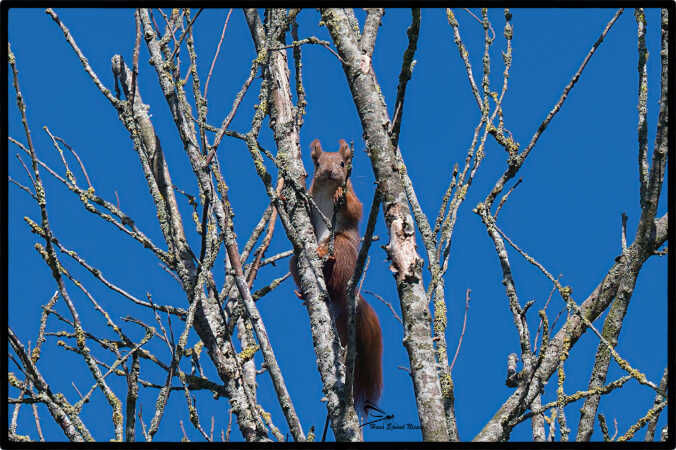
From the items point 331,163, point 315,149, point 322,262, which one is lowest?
point 322,262

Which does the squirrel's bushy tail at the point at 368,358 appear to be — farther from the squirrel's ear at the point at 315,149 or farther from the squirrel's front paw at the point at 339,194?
the squirrel's ear at the point at 315,149

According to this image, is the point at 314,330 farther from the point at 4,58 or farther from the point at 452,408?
the point at 4,58

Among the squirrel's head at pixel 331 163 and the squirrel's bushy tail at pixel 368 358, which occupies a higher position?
the squirrel's head at pixel 331 163

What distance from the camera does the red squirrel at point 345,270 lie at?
5.40 meters

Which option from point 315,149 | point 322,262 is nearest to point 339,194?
point 322,262

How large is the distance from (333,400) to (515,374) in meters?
0.80

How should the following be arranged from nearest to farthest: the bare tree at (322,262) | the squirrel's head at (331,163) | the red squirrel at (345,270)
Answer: the bare tree at (322,262), the red squirrel at (345,270), the squirrel's head at (331,163)

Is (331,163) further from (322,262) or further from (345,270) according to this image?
(322,262)

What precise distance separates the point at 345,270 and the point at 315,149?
165 cm

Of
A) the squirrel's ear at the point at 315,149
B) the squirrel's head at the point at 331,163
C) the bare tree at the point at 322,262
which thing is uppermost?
the squirrel's ear at the point at 315,149

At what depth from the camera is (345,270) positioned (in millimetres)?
5859

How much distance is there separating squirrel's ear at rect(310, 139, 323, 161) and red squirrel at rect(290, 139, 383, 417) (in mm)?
13

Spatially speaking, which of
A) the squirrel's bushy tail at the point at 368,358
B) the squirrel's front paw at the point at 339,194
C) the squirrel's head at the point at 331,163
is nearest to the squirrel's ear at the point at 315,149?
the squirrel's head at the point at 331,163

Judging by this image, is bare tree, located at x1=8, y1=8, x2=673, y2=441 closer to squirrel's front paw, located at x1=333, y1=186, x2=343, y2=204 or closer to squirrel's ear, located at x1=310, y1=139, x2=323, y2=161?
squirrel's front paw, located at x1=333, y1=186, x2=343, y2=204
